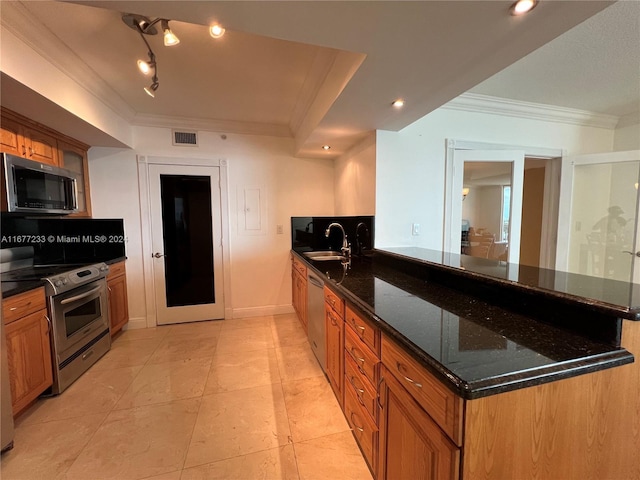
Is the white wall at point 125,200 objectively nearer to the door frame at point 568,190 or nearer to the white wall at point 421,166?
the white wall at point 421,166

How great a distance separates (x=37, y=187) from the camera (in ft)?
7.22

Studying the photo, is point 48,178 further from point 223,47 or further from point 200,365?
point 200,365

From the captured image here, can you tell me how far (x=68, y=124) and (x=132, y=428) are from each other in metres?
2.47

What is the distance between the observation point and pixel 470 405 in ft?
2.48

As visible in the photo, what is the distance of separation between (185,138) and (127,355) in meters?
2.51

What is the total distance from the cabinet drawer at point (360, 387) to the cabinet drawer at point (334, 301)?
0.90ft

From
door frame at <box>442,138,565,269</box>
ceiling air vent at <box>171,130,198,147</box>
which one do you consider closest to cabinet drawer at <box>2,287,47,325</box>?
ceiling air vent at <box>171,130,198,147</box>

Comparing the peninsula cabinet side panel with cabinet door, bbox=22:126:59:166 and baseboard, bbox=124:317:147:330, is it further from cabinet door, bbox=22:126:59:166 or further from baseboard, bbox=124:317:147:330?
baseboard, bbox=124:317:147:330

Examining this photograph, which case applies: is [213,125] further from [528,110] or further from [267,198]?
[528,110]

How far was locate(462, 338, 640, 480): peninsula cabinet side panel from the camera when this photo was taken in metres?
0.78

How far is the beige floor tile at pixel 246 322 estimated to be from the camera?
3.42 meters

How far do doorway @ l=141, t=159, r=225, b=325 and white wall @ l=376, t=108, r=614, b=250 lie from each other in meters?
2.11

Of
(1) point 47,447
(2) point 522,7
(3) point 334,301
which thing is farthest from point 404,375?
(1) point 47,447

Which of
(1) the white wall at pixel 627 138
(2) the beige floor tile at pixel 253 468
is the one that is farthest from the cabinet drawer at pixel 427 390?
(1) the white wall at pixel 627 138
